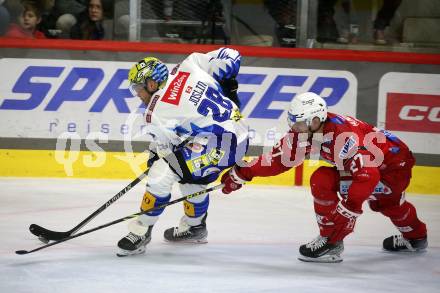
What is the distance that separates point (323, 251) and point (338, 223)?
0.58 feet

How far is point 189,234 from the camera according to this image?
5.03 m

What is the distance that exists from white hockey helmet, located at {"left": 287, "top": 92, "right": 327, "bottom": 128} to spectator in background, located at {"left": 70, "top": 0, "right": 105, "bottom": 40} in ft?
9.85

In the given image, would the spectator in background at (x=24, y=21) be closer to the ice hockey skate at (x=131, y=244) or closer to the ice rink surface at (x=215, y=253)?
the ice rink surface at (x=215, y=253)

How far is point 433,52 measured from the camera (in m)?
6.80

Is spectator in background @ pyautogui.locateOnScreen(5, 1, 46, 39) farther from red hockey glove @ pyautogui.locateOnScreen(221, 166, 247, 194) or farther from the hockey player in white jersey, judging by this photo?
red hockey glove @ pyautogui.locateOnScreen(221, 166, 247, 194)

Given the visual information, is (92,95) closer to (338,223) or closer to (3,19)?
(3,19)

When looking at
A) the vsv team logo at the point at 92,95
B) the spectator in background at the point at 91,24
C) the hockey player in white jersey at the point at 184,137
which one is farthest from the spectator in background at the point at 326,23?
the hockey player in white jersey at the point at 184,137

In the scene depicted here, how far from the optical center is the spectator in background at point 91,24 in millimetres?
6988

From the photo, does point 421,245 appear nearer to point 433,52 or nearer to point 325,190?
point 325,190

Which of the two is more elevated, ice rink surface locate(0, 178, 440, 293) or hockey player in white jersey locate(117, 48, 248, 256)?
hockey player in white jersey locate(117, 48, 248, 256)

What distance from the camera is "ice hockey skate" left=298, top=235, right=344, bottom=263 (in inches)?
178

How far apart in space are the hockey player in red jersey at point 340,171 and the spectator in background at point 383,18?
7.64 ft

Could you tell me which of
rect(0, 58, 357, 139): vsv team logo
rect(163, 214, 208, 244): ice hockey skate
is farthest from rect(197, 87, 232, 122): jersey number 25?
rect(0, 58, 357, 139): vsv team logo

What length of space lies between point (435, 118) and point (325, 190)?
2.59m
